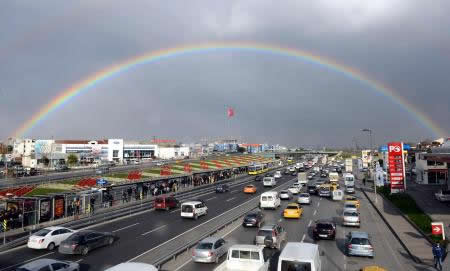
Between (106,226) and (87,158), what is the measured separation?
13371 centimetres

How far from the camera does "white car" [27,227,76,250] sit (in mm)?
21328

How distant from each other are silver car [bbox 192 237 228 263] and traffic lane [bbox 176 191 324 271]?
1.04 ft

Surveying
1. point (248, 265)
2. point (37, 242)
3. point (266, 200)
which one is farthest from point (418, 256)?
point (37, 242)

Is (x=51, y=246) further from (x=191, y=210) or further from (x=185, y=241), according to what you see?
(x=191, y=210)

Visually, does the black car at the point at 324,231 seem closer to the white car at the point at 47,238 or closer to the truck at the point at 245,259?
the truck at the point at 245,259

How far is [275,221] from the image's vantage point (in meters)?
31.5

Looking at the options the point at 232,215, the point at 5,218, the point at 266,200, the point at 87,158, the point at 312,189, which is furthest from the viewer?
the point at 87,158

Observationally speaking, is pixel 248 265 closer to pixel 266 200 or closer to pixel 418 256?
pixel 418 256

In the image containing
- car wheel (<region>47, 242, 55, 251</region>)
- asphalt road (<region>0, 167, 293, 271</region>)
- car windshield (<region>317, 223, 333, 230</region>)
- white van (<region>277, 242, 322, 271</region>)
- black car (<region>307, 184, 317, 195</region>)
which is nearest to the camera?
white van (<region>277, 242, 322, 271</region>)

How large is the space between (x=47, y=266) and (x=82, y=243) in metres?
5.75

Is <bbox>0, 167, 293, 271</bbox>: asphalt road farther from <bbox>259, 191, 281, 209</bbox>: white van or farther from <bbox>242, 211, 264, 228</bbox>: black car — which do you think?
<bbox>242, 211, 264, 228</bbox>: black car

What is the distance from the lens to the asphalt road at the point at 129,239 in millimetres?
19328

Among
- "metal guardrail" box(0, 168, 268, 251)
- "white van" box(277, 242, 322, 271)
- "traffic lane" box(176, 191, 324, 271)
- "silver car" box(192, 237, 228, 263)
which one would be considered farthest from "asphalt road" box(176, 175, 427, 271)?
"metal guardrail" box(0, 168, 268, 251)

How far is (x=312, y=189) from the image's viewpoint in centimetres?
5350
